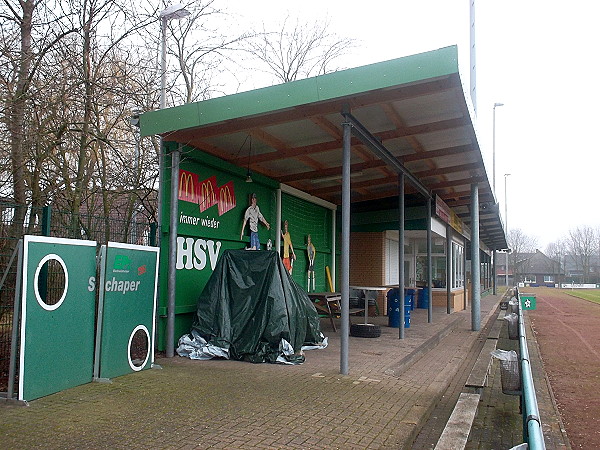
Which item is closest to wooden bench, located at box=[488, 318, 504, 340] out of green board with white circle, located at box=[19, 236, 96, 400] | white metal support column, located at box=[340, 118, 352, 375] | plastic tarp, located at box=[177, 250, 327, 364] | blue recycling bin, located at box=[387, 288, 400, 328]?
blue recycling bin, located at box=[387, 288, 400, 328]

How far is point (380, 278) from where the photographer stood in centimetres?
1748

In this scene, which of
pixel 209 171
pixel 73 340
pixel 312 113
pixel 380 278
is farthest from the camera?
pixel 380 278

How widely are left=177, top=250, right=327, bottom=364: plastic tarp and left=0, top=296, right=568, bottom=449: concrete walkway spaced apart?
1.00ft

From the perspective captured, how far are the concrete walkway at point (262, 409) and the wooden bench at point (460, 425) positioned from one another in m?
0.25

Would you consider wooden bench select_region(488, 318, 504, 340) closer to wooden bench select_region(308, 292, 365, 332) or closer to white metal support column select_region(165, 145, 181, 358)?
wooden bench select_region(308, 292, 365, 332)

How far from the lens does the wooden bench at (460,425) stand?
4.67 metres

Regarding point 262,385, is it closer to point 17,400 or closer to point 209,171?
point 17,400

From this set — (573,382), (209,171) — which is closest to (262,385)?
(209,171)

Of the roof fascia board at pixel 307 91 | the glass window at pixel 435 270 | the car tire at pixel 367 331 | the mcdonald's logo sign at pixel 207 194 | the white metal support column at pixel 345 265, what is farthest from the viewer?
the glass window at pixel 435 270

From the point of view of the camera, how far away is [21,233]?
659cm

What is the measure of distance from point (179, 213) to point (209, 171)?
1228 mm

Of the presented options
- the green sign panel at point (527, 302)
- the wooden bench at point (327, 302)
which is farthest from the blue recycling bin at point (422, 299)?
the wooden bench at point (327, 302)

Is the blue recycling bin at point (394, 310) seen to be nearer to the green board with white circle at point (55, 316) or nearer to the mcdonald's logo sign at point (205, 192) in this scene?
the mcdonald's logo sign at point (205, 192)

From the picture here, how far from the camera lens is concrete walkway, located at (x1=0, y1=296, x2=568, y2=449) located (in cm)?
457
